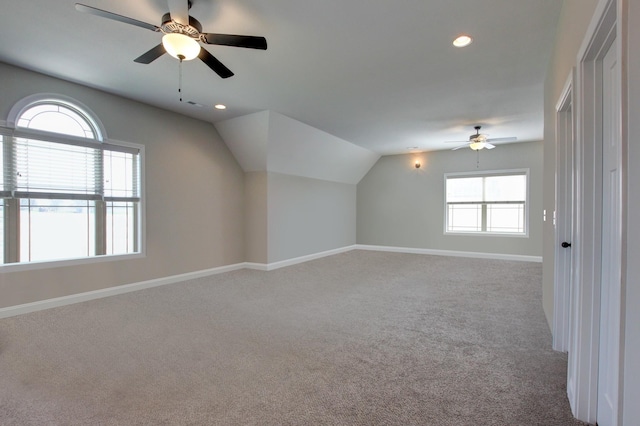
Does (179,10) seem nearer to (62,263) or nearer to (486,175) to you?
(62,263)

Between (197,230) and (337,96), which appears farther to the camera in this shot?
(197,230)

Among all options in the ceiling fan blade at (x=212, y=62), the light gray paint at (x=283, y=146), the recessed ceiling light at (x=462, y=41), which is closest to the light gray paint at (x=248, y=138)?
the light gray paint at (x=283, y=146)

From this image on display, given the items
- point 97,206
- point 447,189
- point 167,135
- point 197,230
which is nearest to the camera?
point 97,206

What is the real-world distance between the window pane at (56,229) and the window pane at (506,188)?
7.81 m

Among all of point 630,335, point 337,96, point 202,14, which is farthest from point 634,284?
point 337,96

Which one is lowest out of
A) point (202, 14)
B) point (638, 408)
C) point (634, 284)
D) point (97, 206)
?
point (638, 408)

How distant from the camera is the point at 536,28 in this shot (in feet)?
8.79

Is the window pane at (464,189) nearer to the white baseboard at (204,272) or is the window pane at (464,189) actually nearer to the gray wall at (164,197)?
the white baseboard at (204,272)

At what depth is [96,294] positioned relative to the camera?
13.5 feet

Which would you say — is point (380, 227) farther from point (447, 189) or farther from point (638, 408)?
point (638, 408)

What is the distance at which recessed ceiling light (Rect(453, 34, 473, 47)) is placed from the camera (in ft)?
9.25

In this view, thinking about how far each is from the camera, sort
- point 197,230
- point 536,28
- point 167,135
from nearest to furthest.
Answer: point 536,28 < point 167,135 < point 197,230

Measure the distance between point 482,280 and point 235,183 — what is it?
4.68 m

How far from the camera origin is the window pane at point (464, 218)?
768 centimetres
